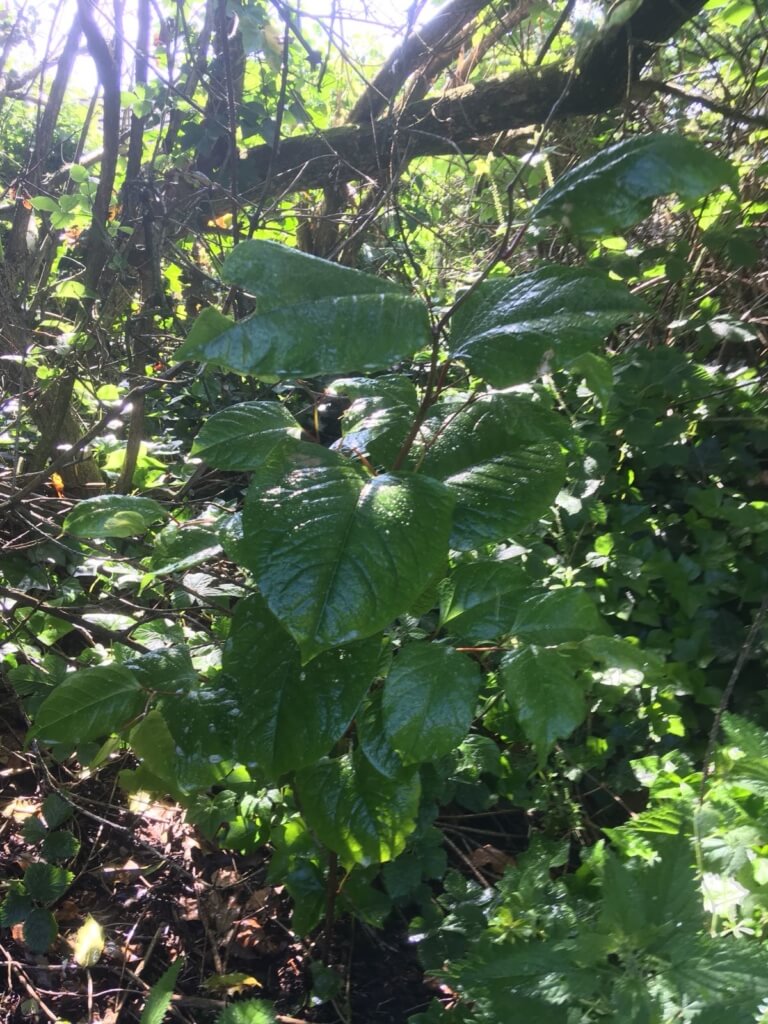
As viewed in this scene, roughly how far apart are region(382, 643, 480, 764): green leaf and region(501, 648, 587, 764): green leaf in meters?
0.04

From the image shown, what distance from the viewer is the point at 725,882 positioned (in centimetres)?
89

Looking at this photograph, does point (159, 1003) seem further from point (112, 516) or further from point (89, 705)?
point (112, 516)

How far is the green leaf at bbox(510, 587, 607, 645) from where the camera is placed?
0.71m

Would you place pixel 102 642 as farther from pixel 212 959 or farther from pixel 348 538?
pixel 348 538

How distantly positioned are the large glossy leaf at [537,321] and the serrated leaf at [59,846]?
1.41 m

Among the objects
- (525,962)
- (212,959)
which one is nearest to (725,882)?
(525,962)

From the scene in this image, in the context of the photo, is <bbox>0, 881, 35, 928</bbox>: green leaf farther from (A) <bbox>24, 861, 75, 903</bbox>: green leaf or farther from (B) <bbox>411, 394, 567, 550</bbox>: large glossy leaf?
(B) <bbox>411, 394, 567, 550</bbox>: large glossy leaf

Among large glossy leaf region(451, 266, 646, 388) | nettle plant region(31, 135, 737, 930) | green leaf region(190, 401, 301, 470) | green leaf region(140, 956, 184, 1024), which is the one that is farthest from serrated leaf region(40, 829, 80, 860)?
large glossy leaf region(451, 266, 646, 388)

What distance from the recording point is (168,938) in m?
1.42

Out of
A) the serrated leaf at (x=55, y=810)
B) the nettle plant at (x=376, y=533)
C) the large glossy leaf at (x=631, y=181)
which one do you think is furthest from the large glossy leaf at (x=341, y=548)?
the serrated leaf at (x=55, y=810)

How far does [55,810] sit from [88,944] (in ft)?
0.90

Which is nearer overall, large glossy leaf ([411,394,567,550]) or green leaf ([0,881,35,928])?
large glossy leaf ([411,394,567,550])

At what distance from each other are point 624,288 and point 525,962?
2.39ft

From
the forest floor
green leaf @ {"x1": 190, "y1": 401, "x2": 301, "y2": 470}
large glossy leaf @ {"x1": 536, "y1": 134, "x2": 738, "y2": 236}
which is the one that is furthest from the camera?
the forest floor
